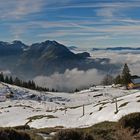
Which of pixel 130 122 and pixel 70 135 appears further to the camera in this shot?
pixel 130 122

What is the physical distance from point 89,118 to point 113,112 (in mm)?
4512

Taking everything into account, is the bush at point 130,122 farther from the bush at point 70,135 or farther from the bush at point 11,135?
the bush at point 11,135

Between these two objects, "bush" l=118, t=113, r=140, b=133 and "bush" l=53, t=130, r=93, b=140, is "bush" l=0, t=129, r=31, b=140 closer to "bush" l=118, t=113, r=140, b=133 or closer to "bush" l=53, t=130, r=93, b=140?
"bush" l=53, t=130, r=93, b=140

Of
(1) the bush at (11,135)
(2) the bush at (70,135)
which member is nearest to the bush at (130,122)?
(2) the bush at (70,135)

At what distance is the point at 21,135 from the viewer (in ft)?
60.6

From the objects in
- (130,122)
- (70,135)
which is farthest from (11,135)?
(130,122)

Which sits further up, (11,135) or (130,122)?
(11,135)

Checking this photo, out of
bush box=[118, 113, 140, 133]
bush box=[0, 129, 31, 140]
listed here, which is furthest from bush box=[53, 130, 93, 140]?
bush box=[118, 113, 140, 133]

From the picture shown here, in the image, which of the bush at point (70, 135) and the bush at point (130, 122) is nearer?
the bush at point (70, 135)

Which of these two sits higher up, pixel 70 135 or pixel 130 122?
pixel 70 135

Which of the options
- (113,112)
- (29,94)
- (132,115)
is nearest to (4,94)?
(29,94)

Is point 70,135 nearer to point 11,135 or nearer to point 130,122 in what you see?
point 11,135

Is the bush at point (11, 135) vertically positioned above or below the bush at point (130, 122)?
above

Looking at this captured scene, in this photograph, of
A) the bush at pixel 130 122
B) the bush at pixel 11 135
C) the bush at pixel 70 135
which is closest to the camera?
the bush at pixel 11 135
